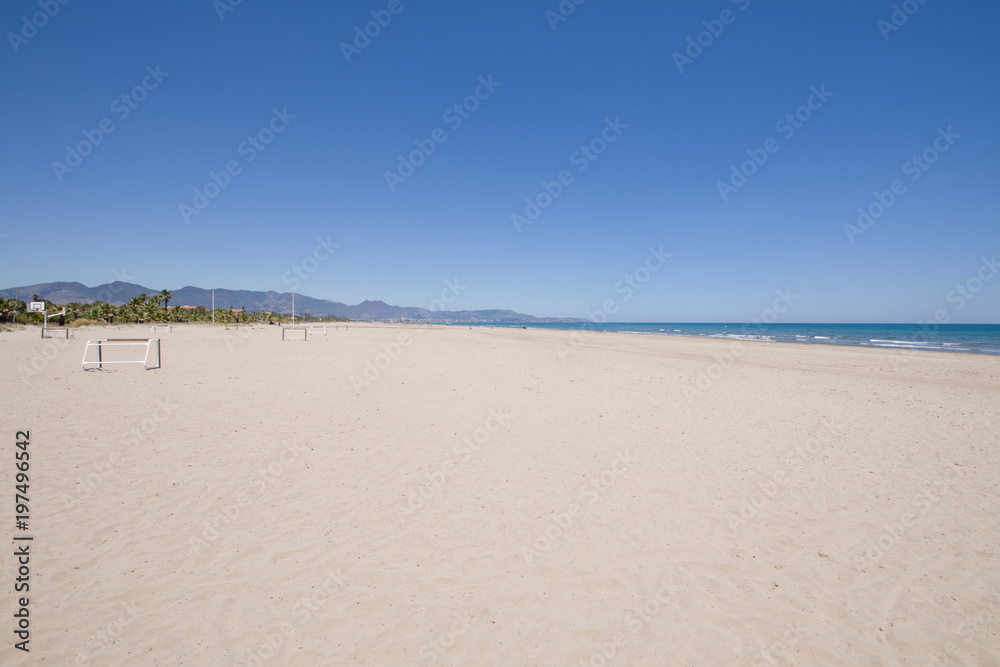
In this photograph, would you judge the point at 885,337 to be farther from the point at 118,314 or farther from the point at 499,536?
the point at 118,314

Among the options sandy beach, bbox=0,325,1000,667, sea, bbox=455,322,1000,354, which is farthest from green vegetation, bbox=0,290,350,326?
sea, bbox=455,322,1000,354

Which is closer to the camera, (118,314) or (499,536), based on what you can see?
(499,536)

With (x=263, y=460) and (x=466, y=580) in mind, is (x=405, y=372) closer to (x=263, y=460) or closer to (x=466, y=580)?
(x=263, y=460)

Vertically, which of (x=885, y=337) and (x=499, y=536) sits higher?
(x=885, y=337)

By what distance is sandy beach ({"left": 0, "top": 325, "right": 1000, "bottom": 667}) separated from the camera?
3350mm

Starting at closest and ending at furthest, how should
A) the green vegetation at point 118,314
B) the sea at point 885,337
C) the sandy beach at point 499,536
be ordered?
the sandy beach at point 499,536
the sea at point 885,337
the green vegetation at point 118,314

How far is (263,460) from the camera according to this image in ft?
22.3

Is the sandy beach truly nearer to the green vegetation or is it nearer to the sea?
the sea

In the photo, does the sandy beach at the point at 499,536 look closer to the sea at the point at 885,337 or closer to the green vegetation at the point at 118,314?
the sea at the point at 885,337

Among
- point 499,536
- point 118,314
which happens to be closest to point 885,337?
point 499,536

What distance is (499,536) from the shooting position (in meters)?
4.78

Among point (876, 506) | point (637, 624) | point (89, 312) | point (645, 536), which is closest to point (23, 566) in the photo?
point (637, 624)

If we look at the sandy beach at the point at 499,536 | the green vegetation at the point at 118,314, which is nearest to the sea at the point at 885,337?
the sandy beach at the point at 499,536

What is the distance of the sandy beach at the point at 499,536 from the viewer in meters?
3.35
